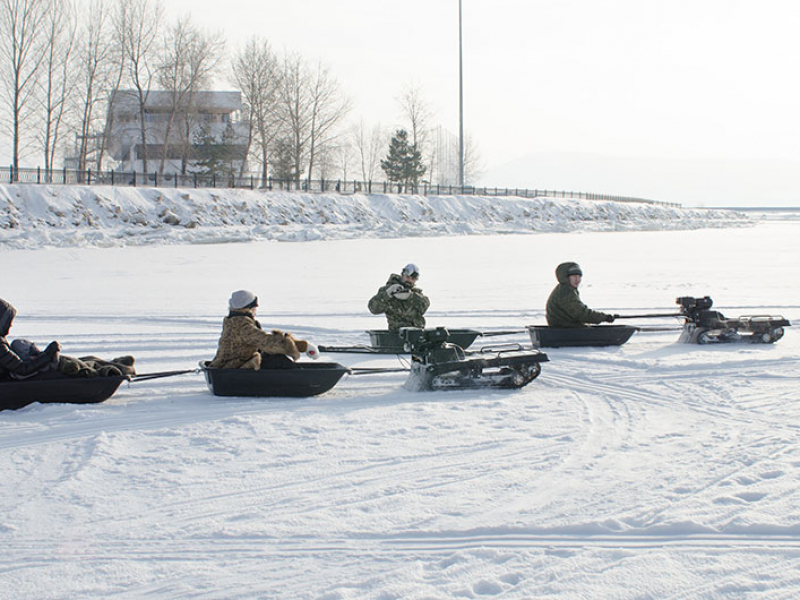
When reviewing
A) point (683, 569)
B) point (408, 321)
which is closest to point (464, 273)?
point (408, 321)

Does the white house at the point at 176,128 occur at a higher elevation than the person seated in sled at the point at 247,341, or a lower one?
higher

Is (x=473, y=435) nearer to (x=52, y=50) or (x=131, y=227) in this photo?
(x=131, y=227)

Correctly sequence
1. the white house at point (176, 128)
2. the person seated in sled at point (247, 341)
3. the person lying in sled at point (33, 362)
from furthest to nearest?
the white house at point (176, 128) → the person seated in sled at point (247, 341) → the person lying in sled at point (33, 362)

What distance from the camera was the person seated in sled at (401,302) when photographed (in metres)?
8.94

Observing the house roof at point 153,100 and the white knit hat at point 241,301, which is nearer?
the white knit hat at point 241,301

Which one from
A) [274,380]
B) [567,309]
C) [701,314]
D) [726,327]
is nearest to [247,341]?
[274,380]

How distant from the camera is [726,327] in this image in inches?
380

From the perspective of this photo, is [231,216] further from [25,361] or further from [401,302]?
[25,361]

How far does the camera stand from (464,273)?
1908 cm

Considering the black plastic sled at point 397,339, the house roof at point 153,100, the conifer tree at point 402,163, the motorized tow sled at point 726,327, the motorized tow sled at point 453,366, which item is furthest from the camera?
the conifer tree at point 402,163

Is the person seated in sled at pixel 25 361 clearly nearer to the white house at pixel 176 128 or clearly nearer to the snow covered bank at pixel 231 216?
the snow covered bank at pixel 231 216

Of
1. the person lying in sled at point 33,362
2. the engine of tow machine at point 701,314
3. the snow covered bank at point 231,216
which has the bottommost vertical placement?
the person lying in sled at point 33,362

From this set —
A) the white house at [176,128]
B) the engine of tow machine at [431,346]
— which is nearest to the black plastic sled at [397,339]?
the engine of tow machine at [431,346]

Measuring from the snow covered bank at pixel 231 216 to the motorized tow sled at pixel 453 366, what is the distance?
69.4 ft
